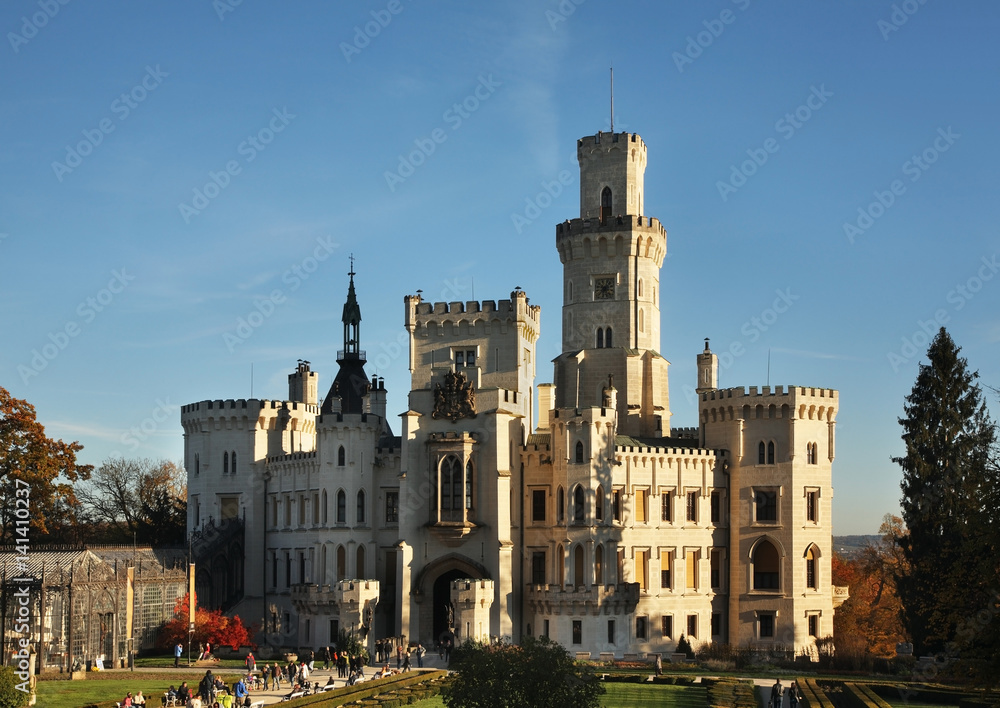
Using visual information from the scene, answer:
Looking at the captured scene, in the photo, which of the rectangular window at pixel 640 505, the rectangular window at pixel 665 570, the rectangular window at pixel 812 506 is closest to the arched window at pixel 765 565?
the rectangular window at pixel 812 506

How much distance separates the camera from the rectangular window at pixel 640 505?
240ft

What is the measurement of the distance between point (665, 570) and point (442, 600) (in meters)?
12.9

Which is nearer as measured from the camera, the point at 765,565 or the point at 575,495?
the point at 575,495

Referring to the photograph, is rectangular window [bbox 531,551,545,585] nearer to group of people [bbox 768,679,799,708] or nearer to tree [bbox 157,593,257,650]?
tree [bbox 157,593,257,650]

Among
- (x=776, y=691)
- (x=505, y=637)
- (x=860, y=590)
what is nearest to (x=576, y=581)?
(x=505, y=637)

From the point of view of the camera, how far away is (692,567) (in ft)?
245

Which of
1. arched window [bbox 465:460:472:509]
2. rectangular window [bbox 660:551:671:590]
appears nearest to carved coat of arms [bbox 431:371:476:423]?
arched window [bbox 465:460:472:509]

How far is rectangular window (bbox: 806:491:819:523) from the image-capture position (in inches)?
2928

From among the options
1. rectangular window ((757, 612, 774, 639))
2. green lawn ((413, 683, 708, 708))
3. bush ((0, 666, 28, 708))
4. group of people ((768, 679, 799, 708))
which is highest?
bush ((0, 666, 28, 708))

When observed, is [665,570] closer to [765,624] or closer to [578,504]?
[765,624]

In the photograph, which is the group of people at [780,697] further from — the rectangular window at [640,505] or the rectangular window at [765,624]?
the rectangular window at [640,505]

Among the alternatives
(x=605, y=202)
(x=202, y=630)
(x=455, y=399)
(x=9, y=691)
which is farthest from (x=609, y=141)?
(x=9, y=691)

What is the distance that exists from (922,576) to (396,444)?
31.1 metres

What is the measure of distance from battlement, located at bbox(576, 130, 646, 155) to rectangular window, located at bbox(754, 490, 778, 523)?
2355 centimetres
